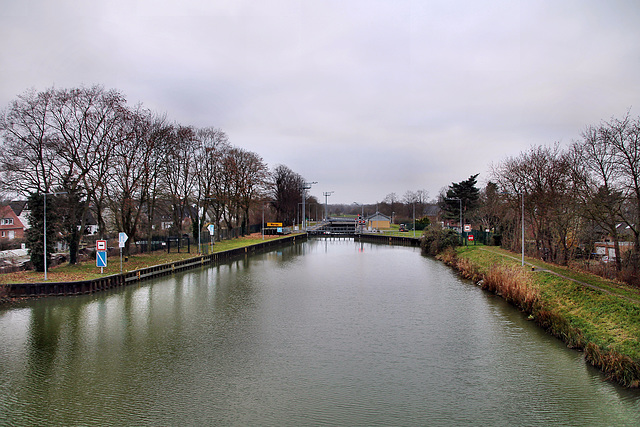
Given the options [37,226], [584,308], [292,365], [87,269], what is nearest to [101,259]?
[87,269]

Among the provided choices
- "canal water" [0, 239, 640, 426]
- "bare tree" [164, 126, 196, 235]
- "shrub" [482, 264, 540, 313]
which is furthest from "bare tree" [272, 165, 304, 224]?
"canal water" [0, 239, 640, 426]

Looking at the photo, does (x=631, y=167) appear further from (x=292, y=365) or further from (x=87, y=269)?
(x=87, y=269)

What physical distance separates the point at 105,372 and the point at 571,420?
368 inches

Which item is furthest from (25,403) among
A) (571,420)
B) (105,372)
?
(571,420)

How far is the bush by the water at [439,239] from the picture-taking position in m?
34.4

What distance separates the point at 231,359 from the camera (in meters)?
10.2

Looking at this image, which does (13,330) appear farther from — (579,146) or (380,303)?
(579,146)

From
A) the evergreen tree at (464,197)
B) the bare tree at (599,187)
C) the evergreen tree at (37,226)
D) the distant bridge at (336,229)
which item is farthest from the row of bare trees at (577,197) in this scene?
the distant bridge at (336,229)

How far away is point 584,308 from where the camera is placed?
11602 millimetres

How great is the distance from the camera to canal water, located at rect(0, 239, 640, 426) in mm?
7504

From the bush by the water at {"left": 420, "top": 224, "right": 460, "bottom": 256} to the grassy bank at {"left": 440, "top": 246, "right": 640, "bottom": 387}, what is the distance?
14584 mm

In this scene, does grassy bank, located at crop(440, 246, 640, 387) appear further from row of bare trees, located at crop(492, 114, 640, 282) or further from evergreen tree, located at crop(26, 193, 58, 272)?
evergreen tree, located at crop(26, 193, 58, 272)

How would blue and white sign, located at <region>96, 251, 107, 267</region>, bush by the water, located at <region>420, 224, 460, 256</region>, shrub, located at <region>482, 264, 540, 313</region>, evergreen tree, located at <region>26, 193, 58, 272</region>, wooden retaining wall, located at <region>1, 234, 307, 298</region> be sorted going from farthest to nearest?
bush by the water, located at <region>420, 224, 460, 256</region>
blue and white sign, located at <region>96, 251, 107, 267</region>
evergreen tree, located at <region>26, 193, 58, 272</region>
wooden retaining wall, located at <region>1, 234, 307, 298</region>
shrub, located at <region>482, 264, 540, 313</region>

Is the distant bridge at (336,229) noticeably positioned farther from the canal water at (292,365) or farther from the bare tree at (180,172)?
the canal water at (292,365)
